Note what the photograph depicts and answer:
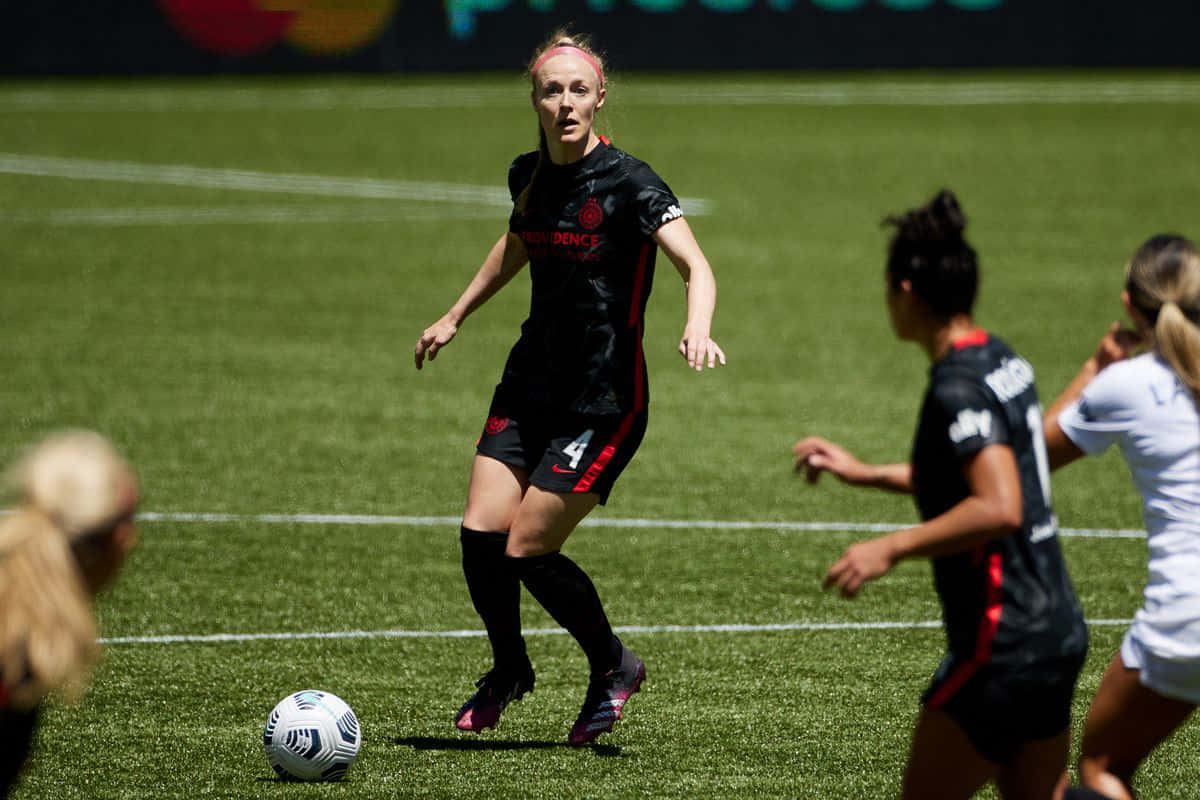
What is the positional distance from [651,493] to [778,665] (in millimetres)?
3318

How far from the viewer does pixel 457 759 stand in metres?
6.43

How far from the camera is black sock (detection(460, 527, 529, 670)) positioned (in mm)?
6594

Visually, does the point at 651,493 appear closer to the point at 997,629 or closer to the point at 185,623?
the point at 185,623

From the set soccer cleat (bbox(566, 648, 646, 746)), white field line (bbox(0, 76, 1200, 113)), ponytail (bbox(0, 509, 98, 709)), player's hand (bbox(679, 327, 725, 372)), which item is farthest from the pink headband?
white field line (bbox(0, 76, 1200, 113))

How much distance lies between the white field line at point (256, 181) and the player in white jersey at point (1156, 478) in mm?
18555

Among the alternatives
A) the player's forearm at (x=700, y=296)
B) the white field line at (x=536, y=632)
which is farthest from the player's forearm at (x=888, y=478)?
the white field line at (x=536, y=632)

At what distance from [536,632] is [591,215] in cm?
236

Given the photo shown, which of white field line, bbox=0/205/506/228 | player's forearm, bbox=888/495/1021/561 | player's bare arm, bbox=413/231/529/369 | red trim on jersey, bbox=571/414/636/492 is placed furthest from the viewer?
white field line, bbox=0/205/506/228

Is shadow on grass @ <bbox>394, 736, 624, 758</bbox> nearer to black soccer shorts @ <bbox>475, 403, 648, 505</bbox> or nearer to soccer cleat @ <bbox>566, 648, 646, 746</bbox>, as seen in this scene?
soccer cleat @ <bbox>566, 648, 646, 746</bbox>

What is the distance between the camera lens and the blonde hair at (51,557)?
3689mm

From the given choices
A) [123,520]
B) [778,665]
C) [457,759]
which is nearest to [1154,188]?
[778,665]

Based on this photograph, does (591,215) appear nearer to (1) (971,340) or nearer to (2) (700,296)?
(2) (700,296)

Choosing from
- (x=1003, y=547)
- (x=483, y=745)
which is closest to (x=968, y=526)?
(x=1003, y=547)

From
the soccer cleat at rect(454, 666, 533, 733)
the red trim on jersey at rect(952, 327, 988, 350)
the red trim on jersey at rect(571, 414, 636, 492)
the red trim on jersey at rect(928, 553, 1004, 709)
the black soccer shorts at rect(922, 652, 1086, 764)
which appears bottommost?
the soccer cleat at rect(454, 666, 533, 733)
